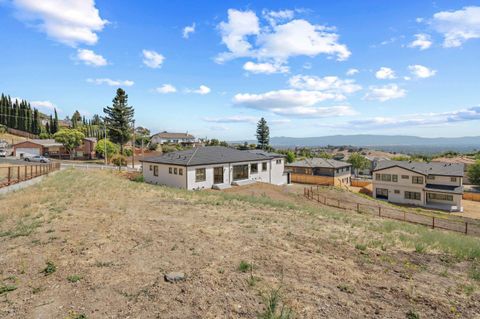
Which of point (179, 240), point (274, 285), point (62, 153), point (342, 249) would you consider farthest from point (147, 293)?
point (62, 153)

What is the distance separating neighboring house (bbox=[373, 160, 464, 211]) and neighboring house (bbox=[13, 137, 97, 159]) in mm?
63776

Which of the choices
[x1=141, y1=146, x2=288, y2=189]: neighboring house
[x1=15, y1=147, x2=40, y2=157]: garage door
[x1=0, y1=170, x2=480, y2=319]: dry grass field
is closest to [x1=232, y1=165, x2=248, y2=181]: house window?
[x1=141, y1=146, x2=288, y2=189]: neighboring house

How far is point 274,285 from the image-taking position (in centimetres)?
664

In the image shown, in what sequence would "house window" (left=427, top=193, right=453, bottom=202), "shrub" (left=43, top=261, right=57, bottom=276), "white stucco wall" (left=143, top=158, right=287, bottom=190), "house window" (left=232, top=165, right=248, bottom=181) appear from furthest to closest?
1. "house window" (left=427, top=193, right=453, bottom=202)
2. "house window" (left=232, top=165, right=248, bottom=181)
3. "white stucco wall" (left=143, top=158, right=287, bottom=190)
4. "shrub" (left=43, top=261, right=57, bottom=276)

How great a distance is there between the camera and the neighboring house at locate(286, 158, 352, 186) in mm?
52125

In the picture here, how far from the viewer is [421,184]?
1682 inches

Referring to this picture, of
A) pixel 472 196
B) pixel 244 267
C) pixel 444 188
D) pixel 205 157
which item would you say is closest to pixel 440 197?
pixel 444 188

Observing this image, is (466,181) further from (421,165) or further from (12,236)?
(12,236)

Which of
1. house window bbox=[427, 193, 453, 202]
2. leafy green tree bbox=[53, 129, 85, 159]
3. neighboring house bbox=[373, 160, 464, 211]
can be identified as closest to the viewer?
house window bbox=[427, 193, 453, 202]

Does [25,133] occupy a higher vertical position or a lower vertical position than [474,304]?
higher

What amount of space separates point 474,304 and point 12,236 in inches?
556

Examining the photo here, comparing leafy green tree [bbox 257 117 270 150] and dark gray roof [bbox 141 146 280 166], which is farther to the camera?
leafy green tree [bbox 257 117 270 150]

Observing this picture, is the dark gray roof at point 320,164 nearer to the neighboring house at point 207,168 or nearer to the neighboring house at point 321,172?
the neighboring house at point 321,172

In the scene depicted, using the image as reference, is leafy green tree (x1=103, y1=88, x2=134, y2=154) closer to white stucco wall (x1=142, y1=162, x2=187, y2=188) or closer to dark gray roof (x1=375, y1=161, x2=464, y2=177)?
white stucco wall (x1=142, y1=162, x2=187, y2=188)
